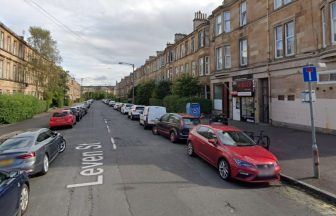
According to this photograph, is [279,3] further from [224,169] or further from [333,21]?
[224,169]

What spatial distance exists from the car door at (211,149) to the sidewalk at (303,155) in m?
2.11

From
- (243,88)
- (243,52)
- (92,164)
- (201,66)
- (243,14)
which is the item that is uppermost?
(243,14)

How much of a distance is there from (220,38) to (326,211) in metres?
23.2

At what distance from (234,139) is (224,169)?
4.54ft

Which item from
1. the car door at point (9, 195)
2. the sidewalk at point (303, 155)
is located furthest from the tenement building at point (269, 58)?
the car door at point (9, 195)

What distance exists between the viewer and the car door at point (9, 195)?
482 centimetres

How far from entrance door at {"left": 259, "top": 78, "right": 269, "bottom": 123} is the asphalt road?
41.4 ft

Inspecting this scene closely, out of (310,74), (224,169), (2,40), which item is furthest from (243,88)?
(2,40)

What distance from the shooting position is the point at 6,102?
2664 centimetres

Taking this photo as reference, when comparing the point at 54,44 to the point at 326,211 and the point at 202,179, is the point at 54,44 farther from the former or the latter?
the point at 326,211

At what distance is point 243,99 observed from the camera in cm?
2495

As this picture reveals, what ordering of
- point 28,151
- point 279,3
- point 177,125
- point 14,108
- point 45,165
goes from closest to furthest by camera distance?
point 28,151 < point 45,165 < point 177,125 < point 279,3 < point 14,108

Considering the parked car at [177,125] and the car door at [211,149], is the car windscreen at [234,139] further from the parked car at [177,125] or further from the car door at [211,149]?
the parked car at [177,125]

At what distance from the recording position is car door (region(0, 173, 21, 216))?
4820mm
